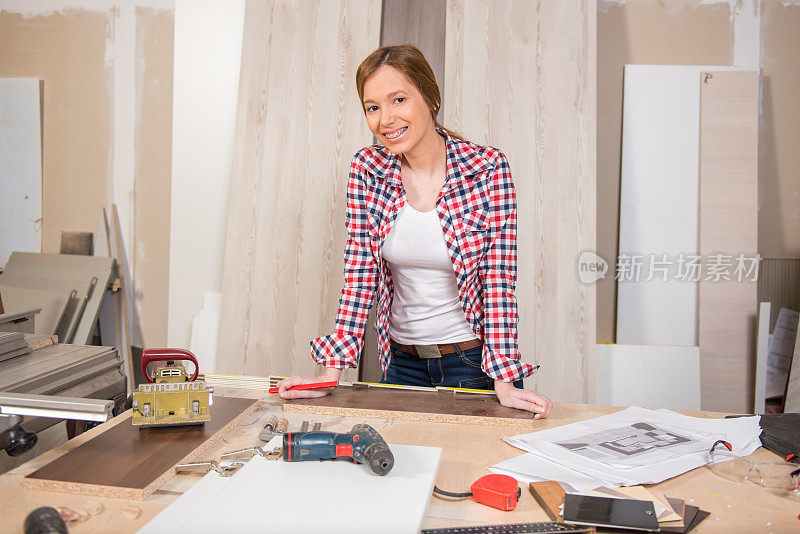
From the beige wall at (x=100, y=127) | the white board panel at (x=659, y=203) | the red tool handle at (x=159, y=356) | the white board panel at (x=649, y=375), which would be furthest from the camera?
the beige wall at (x=100, y=127)

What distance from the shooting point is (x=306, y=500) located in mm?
1037

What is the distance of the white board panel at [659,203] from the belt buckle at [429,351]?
1.81 meters

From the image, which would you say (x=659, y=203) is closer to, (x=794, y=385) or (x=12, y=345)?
(x=794, y=385)

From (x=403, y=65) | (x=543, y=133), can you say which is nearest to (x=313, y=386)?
(x=403, y=65)

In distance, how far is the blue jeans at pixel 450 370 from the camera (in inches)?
77.0

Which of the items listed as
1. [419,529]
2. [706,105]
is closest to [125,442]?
[419,529]

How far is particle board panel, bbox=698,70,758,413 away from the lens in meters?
3.28

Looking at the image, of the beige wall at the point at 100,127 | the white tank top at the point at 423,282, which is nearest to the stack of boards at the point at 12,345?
the white tank top at the point at 423,282

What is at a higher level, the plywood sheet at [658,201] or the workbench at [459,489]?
the plywood sheet at [658,201]

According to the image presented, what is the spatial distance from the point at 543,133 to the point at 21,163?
310cm

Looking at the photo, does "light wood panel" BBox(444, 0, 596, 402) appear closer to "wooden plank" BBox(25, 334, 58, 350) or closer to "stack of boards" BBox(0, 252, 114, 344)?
"wooden plank" BBox(25, 334, 58, 350)

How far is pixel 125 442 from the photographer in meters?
1.29

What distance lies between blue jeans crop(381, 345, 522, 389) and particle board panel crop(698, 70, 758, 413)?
1890 millimetres

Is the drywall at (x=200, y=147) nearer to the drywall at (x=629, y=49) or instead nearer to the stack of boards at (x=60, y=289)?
the stack of boards at (x=60, y=289)
